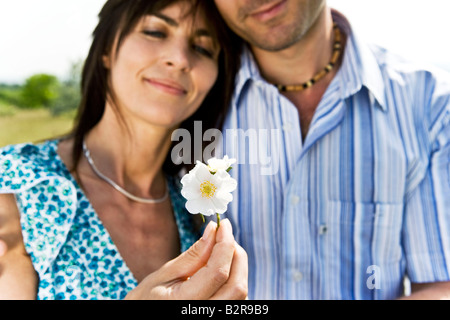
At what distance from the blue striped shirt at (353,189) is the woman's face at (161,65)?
245mm

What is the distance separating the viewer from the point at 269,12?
134cm

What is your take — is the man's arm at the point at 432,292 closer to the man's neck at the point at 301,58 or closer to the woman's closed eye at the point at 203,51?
the man's neck at the point at 301,58

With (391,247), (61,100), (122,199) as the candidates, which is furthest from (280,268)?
(61,100)

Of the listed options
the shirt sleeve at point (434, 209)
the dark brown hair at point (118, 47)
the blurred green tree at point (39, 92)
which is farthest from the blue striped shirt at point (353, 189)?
the blurred green tree at point (39, 92)

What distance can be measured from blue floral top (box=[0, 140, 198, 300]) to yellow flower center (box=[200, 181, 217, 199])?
51 cm

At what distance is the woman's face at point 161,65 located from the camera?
48.3 inches

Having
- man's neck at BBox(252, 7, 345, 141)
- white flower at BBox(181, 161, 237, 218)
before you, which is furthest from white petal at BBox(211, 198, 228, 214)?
man's neck at BBox(252, 7, 345, 141)

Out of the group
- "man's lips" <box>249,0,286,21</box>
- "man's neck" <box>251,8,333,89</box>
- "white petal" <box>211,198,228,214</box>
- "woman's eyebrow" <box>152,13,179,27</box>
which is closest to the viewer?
"white petal" <box>211,198,228,214</box>

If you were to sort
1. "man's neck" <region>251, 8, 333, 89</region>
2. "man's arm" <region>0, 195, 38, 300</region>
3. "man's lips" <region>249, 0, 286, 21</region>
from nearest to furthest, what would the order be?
"man's arm" <region>0, 195, 38, 300</region> < "man's lips" <region>249, 0, 286, 21</region> < "man's neck" <region>251, 8, 333, 89</region>

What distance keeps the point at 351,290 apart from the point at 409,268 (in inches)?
7.3

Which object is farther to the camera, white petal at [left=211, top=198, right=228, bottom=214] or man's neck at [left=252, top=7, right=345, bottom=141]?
man's neck at [left=252, top=7, right=345, bottom=141]

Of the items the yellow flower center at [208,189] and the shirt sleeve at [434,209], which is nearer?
the yellow flower center at [208,189]

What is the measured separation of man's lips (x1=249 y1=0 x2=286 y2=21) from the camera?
1333 millimetres

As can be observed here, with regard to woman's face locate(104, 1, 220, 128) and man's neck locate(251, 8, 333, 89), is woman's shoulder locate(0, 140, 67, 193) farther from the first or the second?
man's neck locate(251, 8, 333, 89)
